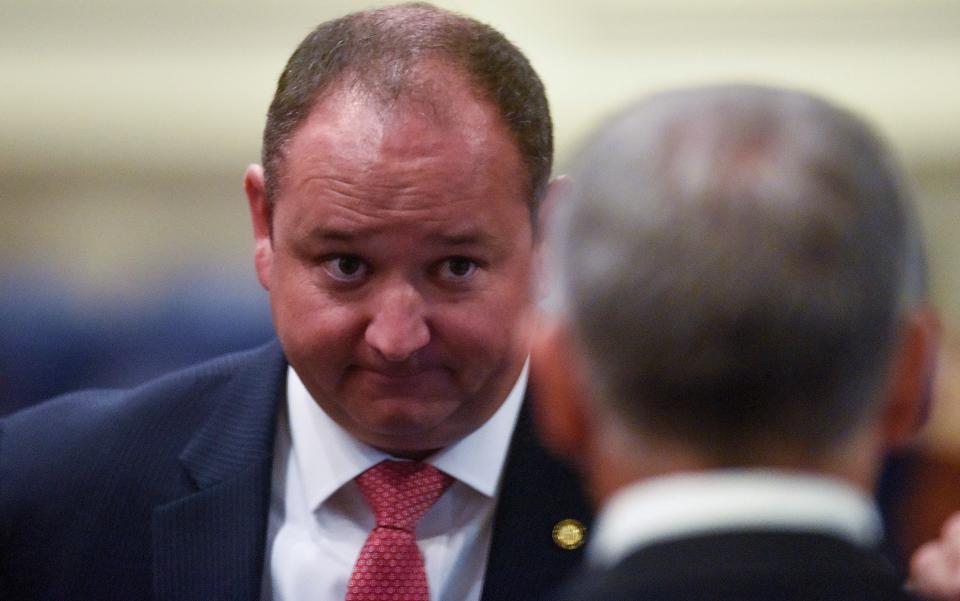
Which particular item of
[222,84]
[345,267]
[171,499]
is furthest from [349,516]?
[222,84]

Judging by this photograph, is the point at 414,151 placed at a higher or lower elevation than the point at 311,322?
higher

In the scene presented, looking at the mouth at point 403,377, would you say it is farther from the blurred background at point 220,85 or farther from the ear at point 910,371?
the blurred background at point 220,85

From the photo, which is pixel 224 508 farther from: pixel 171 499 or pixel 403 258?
pixel 403 258

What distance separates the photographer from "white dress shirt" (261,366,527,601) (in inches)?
85.9

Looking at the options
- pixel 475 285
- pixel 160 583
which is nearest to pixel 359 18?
pixel 475 285

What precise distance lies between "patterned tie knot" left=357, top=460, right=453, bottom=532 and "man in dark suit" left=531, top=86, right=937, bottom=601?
38.8 inches

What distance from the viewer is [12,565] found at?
7.55 ft

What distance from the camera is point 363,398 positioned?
2.15m

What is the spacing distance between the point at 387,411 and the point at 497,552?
28cm

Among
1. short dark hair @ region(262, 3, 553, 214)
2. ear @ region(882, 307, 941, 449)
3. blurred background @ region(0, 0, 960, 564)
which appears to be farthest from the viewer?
blurred background @ region(0, 0, 960, 564)

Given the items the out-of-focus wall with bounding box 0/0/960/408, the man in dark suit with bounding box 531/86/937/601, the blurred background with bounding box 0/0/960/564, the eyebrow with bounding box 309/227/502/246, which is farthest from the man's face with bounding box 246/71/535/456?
the out-of-focus wall with bounding box 0/0/960/408

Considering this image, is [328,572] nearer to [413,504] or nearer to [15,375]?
[413,504]

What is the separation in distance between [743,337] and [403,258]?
39.0 inches

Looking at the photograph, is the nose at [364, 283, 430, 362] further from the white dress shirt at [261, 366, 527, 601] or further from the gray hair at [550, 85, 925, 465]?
the gray hair at [550, 85, 925, 465]
